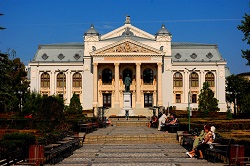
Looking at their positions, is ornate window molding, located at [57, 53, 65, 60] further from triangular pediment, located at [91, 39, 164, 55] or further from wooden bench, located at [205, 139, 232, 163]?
wooden bench, located at [205, 139, 232, 163]

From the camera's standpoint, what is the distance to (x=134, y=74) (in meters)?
90.8

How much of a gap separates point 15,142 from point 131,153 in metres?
5.73

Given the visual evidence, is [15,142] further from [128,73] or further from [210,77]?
[210,77]

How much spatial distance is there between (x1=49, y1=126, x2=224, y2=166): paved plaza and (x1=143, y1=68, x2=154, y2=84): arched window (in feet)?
203

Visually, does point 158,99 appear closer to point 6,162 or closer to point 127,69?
point 127,69

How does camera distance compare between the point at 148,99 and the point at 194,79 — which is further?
the point at 194,79

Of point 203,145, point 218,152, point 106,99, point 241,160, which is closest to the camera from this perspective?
point 241,160

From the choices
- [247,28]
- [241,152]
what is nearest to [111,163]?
[241,152]

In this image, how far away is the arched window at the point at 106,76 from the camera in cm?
9125

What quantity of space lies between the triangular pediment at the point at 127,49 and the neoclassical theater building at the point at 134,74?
92 cm

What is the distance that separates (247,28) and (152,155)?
30.6m

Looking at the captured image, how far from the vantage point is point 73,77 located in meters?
93.3

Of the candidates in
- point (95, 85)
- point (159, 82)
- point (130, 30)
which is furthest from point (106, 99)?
point (130, 30)

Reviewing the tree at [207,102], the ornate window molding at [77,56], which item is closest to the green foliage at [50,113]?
the tree at [207,102]
